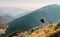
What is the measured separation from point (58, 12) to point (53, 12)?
4642 mm

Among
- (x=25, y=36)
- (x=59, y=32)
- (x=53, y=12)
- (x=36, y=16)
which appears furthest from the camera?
(x=53, y=12)

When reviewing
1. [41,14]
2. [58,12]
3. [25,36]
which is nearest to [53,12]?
[58,12]

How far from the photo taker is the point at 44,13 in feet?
488

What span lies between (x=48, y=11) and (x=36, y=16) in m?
23.2

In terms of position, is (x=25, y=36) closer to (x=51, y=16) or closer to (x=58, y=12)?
(x=51, y=16)

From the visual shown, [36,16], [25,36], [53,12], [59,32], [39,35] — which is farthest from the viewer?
[53,12]

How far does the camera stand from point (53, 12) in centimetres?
15700

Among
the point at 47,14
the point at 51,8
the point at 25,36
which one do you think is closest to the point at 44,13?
the point at 47,14

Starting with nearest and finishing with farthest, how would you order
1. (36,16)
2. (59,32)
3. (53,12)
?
(59,32) → (36,16) → (53,12)

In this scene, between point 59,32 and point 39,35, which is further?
point 39,35

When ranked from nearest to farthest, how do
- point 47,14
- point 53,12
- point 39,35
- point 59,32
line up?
point 59,32
point 39,35
point 47,14
point 53,12

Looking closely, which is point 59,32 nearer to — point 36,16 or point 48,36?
point 48,36

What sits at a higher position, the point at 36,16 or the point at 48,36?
the point at 36,16

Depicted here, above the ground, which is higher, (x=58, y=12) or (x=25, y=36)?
(x=58, y=12)
